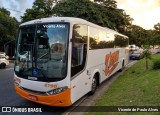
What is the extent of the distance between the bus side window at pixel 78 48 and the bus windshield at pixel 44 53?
41 cm

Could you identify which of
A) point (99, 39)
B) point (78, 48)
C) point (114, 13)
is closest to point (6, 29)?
point (114, 13)

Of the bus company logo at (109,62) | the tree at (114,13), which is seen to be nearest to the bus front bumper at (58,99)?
the bus company logo at (109,62)

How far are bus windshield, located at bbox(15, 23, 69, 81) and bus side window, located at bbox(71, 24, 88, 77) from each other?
405 millimetres

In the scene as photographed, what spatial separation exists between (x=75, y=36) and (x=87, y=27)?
5.26 ft

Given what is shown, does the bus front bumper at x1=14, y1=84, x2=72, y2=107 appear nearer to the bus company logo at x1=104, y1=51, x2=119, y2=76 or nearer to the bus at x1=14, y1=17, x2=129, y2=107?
the bus at x1=14, y1=17, x2=129, y2=107

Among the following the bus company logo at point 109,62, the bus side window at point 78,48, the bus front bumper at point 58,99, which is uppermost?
the bus side window at point 78,48

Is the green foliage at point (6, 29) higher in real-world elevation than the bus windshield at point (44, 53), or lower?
higher

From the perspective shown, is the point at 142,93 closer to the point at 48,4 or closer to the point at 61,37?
the point at 61,37

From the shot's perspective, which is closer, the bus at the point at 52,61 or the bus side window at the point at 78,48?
the bus at the point at 52,61

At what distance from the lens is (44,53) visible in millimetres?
7598

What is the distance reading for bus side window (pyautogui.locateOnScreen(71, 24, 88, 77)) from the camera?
778 cm

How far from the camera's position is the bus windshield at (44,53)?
24.3 feet

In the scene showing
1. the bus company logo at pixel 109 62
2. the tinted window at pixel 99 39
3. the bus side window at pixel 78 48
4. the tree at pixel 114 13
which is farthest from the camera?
the tree at pixel 114 13

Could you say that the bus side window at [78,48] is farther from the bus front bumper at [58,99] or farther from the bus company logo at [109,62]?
the bus company logo at [109,62]
